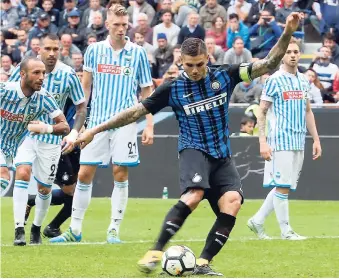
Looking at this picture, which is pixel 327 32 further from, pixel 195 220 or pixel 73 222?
pixel 73 222

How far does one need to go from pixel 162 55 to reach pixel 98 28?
2334 millimetres

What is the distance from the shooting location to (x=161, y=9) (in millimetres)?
24203

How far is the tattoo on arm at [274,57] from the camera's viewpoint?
29.3ft

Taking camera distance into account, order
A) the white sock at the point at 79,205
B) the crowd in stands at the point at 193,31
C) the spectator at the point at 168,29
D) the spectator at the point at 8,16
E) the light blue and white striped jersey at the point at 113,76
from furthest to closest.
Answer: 1. the spectator at the point at 8,16
2. the spectator at the point at 168,29
3. the crowd in stands at the point at 193,31
4. the white sock at the point at 79,205
5. the light blue and white striped jersey at the point at 113,76

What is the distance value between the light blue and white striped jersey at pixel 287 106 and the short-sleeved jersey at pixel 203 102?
125 inches

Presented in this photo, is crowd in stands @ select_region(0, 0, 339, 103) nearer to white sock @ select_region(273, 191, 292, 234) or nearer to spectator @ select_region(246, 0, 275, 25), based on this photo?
spectator @ select_region(246, 0, 275, 25)

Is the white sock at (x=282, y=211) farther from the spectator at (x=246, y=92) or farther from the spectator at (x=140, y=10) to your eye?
the spectator at (x=140, y=10)

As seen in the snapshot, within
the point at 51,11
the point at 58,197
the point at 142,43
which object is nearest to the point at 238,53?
the point at 142,43

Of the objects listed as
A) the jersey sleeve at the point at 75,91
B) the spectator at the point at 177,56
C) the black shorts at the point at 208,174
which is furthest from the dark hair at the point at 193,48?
the spectator at the point at 177,56

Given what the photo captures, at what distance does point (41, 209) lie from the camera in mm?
12109

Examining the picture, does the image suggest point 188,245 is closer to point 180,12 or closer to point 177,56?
point 177,56

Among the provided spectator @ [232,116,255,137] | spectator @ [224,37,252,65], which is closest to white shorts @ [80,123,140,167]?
spectator @ [232,116,255,137]

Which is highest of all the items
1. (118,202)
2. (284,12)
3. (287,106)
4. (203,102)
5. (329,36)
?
(284,12)

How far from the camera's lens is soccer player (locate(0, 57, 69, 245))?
11.2 meters
